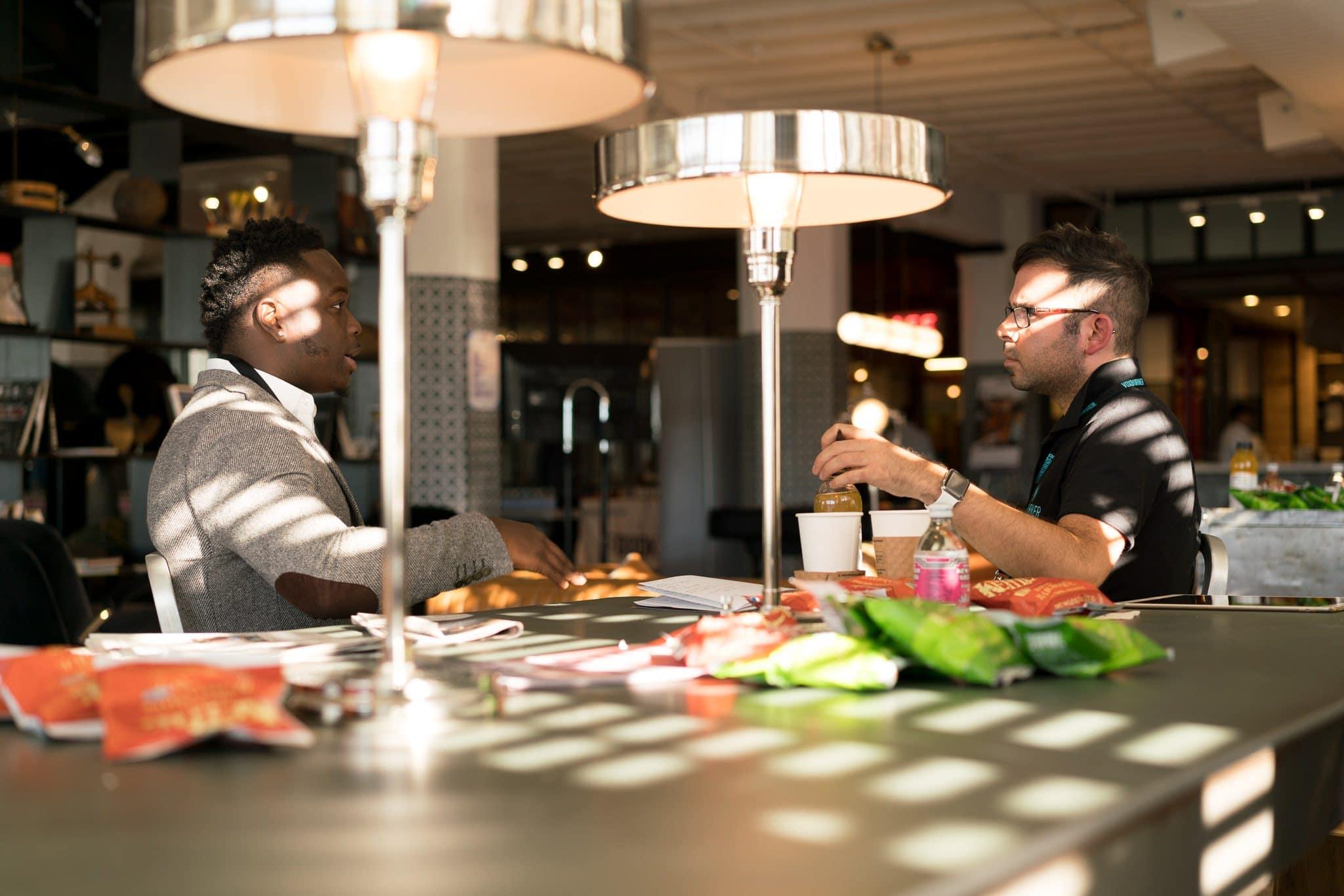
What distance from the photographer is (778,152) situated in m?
1.61

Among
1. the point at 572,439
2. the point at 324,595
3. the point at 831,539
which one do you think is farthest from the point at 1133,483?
the point at 572,439

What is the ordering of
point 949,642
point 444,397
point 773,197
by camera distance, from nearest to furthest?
point 949,642 < point 773,197 < point 444,397

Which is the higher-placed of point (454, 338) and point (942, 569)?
point (454, 338)

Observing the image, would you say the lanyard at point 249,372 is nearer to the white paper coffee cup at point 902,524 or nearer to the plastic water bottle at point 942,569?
the white paper coffee cup at point 902,524

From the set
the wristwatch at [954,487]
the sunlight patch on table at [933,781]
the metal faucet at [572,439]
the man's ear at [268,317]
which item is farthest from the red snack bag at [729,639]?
the metal faucet at [572,439]

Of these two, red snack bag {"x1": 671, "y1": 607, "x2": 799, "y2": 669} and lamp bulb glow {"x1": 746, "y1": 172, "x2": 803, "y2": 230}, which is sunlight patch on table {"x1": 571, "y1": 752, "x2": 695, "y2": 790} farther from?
lamp bulb glow {"x1": 746, "y1": 172, "x2": 803, "y2": 230}

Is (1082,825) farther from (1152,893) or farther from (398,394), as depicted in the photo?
(398,394)

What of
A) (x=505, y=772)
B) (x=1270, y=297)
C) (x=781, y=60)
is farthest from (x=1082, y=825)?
(x=1270, y=297)

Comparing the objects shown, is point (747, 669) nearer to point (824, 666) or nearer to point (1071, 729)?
point (824, 666)

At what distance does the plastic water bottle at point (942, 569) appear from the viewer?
1.68 m

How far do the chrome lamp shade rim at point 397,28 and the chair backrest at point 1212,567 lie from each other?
63.9 inches

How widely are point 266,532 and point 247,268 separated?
2.08 feet

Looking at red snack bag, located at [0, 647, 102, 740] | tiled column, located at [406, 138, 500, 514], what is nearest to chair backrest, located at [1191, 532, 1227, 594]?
red snack bag, located at [0, 647, 102, 740]

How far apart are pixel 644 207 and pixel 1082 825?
1295 mm
